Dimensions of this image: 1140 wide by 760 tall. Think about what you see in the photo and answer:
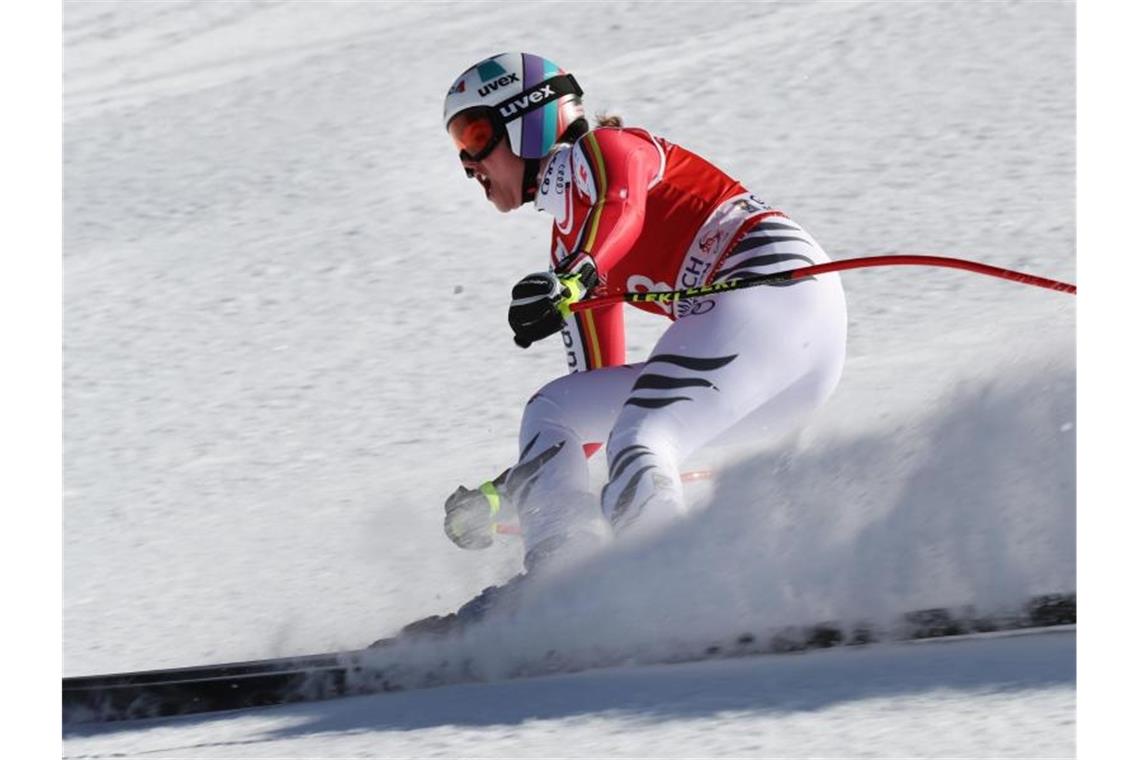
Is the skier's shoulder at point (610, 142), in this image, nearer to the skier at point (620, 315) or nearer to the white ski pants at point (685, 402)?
the skier at point (620, 315)

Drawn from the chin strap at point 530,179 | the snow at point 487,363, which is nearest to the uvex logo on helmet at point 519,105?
the chin strap at point 530,179

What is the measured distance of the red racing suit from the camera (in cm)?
377

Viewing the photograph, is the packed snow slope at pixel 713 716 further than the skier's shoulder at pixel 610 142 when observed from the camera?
No

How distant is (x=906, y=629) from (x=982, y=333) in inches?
112

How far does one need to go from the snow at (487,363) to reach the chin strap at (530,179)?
0.83m

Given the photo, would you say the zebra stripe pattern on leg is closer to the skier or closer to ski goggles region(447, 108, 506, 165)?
the skier

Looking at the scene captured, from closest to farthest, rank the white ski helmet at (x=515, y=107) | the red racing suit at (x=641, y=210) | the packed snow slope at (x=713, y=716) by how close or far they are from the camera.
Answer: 1. the packed snow slope at (x=713, y=716)
2. the red racing suit at (x=641, y=210)
3. the white ski helmet at (x=515, y=107)

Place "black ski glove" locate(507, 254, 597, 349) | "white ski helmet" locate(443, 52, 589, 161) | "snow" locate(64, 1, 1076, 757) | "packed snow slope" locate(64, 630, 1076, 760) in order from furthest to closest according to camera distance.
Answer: "white ski helmet" locate(443, 52, 589, 161) → "black ski glove" locate(507, 254, 597, 349) → "snow" locate(64, 1, 1076, 757) → "packed snow slope" locate(64, 630, 1076, 760)

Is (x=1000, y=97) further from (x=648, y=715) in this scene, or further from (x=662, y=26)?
(x=648, y=715)

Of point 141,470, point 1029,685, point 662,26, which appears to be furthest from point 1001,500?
point 662,26

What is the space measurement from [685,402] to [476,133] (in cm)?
84

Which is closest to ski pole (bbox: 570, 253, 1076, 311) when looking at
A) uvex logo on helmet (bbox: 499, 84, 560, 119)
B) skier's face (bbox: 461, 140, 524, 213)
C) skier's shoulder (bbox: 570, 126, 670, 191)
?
skier's shoulder (bbox: 570, 126, 670, 191)

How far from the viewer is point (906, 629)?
357 centimetres

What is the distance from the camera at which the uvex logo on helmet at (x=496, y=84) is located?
13.2ft
